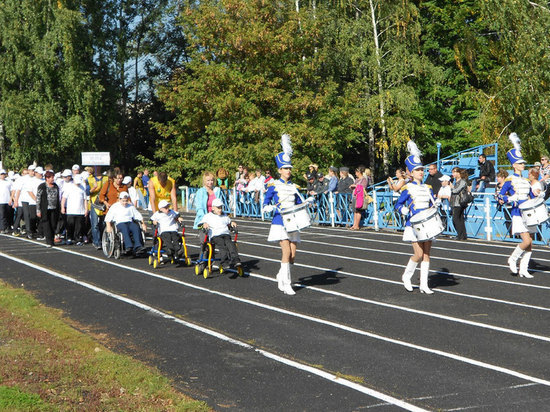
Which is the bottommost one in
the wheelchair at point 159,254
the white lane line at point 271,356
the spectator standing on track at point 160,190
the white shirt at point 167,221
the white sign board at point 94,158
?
the white lane line at point 271,356

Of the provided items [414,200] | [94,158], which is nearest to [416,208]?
[414,200]

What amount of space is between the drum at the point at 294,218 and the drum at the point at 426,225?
1602 mm

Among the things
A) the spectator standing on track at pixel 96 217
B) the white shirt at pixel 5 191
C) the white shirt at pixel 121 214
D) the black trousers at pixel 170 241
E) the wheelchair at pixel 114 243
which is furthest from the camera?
the white shirt at pixel 5 191

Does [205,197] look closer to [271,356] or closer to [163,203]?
[163,203]

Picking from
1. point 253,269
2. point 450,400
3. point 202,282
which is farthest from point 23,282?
point 450,400

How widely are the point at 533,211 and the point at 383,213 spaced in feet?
32.8

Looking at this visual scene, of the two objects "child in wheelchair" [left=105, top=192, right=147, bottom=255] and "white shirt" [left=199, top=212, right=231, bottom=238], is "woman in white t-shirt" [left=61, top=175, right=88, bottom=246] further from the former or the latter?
"white shirt" [left=199, top=212, right=231, bottom=238]

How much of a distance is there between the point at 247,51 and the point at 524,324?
29.4 metres

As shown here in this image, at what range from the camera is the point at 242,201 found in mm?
30938

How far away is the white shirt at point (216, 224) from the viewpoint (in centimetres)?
1420

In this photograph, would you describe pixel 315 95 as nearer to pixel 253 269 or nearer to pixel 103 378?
pixel 253 269

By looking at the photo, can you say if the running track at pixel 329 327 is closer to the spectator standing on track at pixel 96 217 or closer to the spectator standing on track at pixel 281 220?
the spectator standing on track at pixel 281 220

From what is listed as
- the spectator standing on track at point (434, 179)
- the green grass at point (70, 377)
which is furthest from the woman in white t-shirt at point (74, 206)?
the green grass at point (70, 377)

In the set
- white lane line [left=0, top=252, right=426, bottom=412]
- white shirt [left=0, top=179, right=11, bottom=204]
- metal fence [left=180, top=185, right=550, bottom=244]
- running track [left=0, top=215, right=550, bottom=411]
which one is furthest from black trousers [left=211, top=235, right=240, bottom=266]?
white shirt [left=0, top=179, right=11, bottom=204]
